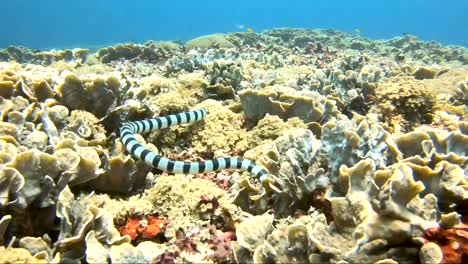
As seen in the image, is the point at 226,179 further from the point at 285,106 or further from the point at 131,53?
the point at 131,53

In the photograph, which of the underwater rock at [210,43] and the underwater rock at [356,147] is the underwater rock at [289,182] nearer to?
the underwater rock at [356,147]

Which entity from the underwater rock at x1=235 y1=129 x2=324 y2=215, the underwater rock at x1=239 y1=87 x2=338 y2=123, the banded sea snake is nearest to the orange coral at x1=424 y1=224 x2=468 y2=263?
the underwater rock at x1=235 y1=129 x2=324 y2=215

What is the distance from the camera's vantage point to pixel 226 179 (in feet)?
12.2

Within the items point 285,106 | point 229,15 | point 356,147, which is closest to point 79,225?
point 356,147

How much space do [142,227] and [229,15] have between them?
14846 centimetres

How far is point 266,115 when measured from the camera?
4.35 metres

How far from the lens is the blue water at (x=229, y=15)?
337ft

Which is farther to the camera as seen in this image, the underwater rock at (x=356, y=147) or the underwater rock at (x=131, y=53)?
the underwater rock at (x=131, y=53)

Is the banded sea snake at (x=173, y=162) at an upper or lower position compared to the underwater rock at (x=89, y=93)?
lower

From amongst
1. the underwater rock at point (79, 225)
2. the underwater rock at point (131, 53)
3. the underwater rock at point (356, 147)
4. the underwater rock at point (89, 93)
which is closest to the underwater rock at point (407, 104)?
the underwater rock at point (356, 147)

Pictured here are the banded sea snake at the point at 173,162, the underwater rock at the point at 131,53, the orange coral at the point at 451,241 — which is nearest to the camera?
the orange coral at the point at 451,241

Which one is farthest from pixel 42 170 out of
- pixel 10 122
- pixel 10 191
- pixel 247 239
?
pixel 247 239

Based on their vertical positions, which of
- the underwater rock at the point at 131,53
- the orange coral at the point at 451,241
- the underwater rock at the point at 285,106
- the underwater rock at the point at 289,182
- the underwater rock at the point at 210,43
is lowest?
the orange coral at the point at 451,241

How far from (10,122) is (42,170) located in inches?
35.3
